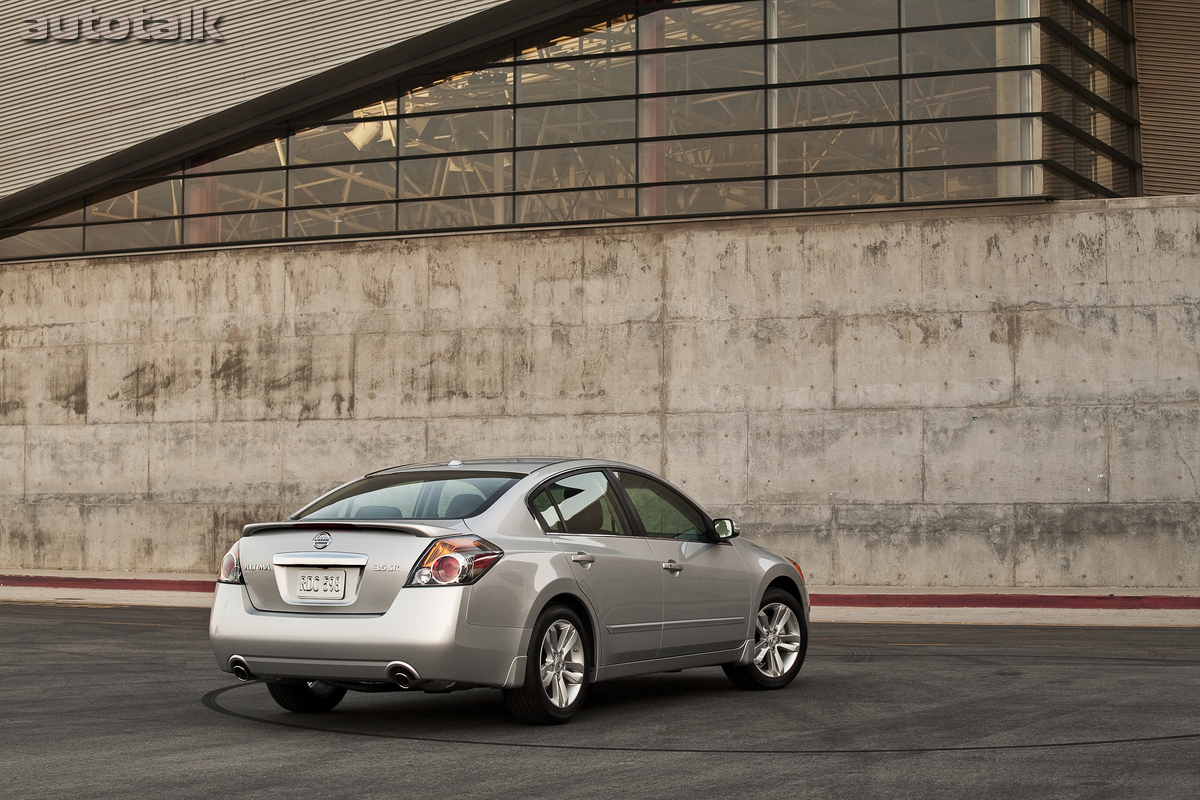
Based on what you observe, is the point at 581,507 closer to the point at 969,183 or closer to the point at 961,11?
the point at 969,183

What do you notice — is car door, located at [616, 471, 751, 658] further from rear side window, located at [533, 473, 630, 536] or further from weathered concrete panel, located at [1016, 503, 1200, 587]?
weathered concrete panel, located at [1016, 503, 1200, 587]

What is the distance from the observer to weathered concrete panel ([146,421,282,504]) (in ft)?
71.7

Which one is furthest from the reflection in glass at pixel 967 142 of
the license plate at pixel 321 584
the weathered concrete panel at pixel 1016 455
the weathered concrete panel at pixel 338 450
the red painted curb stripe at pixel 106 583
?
the license plate at pixel 321 584

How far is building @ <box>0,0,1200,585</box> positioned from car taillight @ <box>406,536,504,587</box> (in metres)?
13.0

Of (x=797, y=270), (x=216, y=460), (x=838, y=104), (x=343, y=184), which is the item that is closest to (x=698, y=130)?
(x=838, y=104)

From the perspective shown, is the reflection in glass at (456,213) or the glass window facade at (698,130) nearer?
the glass window facade at (698,130)

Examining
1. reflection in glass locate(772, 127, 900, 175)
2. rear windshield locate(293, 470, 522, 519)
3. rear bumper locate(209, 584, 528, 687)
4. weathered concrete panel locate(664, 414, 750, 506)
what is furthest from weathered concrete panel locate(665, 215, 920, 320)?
rear bumper locate(209, 584, 528, 687)

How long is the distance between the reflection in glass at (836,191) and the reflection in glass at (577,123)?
2.71 meters

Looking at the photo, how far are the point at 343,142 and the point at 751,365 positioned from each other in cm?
829

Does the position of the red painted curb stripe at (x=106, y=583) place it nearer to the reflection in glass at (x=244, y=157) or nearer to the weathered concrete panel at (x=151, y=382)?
the weathered concrete panel at (x=151, y=382)

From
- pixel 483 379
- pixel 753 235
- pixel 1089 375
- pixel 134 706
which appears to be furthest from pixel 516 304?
pixel 134 706

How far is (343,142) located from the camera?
23.0 meters

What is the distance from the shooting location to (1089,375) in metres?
18.7

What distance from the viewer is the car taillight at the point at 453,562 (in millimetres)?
6789
